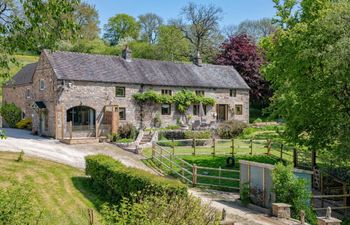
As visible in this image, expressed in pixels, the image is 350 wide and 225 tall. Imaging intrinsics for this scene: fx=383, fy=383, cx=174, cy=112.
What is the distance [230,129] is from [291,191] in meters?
21.8

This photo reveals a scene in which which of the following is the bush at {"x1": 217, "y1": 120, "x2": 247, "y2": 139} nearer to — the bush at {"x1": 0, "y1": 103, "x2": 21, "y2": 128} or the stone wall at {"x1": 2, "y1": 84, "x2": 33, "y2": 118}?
the stone wall at {"x1": 2, "y1": 84, "x2": 33, "y2": 118}

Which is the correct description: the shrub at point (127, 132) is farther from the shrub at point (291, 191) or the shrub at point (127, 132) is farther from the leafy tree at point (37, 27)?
the leafy tree at point (37, 27)

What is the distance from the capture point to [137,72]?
123 feet

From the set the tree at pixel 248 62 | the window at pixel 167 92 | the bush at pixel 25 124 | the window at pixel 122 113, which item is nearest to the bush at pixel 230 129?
the window at pixel 167 92

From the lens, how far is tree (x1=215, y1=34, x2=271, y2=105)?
52531 mm

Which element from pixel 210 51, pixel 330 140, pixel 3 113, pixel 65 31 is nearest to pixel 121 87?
pixel 3 113

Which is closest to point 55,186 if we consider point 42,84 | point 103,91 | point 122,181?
point 122,181

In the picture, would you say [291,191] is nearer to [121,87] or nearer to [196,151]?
[196,151]

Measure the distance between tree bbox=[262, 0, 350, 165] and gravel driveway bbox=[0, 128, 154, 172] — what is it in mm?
9345

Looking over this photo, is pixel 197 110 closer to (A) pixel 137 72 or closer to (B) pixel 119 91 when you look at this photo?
(A) pixel 137 72

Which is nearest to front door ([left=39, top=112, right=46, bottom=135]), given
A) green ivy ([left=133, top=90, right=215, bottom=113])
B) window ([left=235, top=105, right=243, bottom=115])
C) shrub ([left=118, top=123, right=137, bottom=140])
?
shrub ([left=118, top=123, right=137, bottom=140])

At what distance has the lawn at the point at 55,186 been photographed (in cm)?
1475

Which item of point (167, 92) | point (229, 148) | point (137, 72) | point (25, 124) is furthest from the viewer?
point (25, 124)

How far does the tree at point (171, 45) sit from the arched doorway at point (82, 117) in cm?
3137
